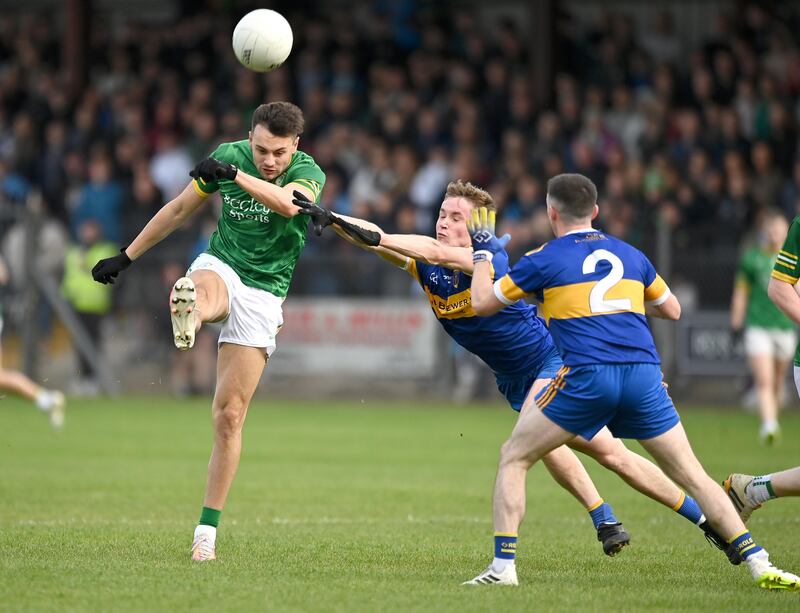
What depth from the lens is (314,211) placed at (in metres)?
7.57

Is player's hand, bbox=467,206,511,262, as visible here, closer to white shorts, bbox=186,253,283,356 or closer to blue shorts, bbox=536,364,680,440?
blue shorts, bbox=536,364,680,440

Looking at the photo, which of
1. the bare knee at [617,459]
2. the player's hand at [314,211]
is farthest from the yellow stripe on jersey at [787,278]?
the player's hand at [314,211]

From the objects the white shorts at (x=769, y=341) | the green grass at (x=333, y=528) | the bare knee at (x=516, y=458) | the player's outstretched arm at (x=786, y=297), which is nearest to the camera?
the green grass at (x=333, y=528)

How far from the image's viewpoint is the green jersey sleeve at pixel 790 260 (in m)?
7.79

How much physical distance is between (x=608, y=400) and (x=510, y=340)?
1.40 meters

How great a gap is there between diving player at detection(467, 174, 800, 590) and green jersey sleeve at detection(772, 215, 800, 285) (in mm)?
1320

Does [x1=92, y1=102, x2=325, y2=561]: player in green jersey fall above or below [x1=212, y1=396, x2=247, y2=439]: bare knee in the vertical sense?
above

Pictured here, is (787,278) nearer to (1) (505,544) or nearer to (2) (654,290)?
(2) (654,290)

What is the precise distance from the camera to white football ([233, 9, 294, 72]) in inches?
338

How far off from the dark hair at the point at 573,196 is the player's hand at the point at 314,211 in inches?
54.9

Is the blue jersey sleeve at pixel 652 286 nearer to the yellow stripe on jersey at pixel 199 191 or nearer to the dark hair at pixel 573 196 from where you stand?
the dark hair at pixel 573 196

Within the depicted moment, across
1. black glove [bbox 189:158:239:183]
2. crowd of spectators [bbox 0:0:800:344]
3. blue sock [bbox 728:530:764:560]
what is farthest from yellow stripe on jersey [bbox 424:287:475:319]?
crowd of spectators [bbox 0:0:800:344]

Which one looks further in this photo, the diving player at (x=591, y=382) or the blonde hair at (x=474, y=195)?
the blonde hair at (x=474, y=195)

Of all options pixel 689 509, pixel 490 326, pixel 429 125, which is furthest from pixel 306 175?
pixel 429 125
